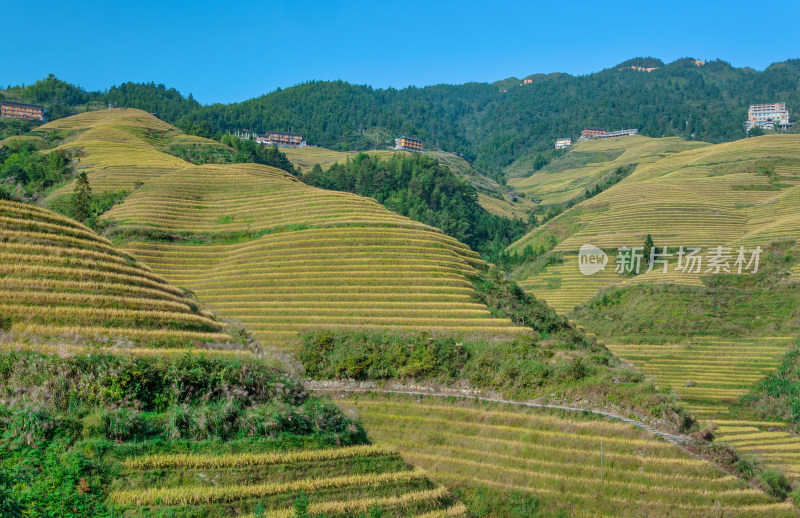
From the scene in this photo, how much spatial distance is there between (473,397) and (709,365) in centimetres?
2882

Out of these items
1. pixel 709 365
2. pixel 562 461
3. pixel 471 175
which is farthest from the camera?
pixel 471 175

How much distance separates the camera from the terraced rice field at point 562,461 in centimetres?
1906

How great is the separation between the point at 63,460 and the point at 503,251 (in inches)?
3777

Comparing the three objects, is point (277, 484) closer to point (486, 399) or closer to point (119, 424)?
point (119, 424)

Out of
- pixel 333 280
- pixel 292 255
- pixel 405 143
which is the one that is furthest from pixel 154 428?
pixel 405 143

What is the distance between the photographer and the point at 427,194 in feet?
400

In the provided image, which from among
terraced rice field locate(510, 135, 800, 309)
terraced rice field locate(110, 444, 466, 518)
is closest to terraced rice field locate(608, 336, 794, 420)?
terraced rice field locate(510, 135, 800, 309)

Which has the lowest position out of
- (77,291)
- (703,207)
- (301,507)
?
(301,507)

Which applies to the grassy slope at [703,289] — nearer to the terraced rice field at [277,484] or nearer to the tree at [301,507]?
the terraced rice field at [277,484]

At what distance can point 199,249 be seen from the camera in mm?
47312

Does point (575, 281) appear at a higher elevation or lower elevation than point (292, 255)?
lower

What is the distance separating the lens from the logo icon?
74.9 metres

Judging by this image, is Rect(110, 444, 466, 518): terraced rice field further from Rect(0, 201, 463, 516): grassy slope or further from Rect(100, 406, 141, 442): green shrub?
Rect(100, 406, 141, 442): green shrub

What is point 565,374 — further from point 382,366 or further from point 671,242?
point 671,242
